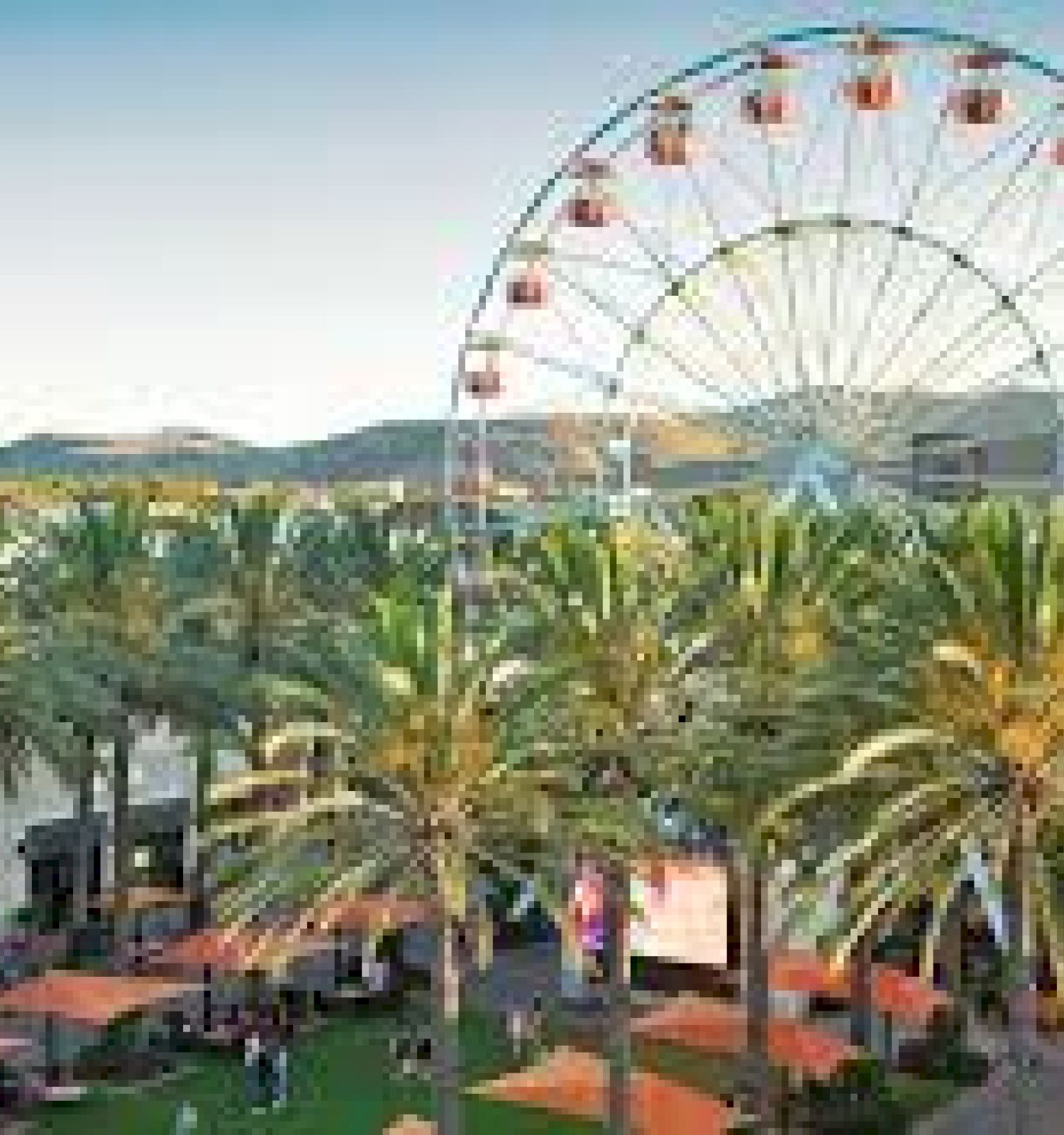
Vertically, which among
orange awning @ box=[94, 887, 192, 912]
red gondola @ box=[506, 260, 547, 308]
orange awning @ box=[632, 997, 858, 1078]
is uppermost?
red gondola @ box=[506, 260, 547, 308]

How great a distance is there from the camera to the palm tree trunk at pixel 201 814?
52875 millimetres

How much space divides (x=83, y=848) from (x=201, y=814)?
139 inches

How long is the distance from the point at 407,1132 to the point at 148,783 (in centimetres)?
3085

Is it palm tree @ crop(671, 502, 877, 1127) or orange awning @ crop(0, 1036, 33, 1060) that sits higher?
palm tree @ crop(671, 502, 877, 1127)

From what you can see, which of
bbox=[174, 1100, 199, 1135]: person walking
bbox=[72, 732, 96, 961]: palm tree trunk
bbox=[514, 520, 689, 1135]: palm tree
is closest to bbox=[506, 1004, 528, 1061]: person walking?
bbox=[174, 1100, 199, 1135]: person walking

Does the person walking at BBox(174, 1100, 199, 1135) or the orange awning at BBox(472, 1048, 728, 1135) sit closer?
the orange awning at BBox(472, 1048, 728, 1135)

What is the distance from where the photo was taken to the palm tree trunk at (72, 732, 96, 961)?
4947 cm

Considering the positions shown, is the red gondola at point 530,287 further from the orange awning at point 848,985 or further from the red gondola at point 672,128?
the orange awning at point 848,985

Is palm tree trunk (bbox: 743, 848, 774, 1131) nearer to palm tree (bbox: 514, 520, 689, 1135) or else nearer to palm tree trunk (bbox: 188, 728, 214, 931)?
palm tree (bbox: 514, 520, 689, 1135)

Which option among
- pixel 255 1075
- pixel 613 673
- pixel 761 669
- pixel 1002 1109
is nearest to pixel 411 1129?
pixel 613 673

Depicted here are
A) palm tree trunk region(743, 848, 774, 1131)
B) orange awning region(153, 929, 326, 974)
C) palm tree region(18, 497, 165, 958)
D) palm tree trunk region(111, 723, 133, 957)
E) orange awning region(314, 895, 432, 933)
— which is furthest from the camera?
palm tree trunk region(111, 723, 133, 957)

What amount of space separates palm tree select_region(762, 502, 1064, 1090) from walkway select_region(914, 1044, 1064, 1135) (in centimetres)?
849

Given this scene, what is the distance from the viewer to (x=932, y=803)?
27359 mm

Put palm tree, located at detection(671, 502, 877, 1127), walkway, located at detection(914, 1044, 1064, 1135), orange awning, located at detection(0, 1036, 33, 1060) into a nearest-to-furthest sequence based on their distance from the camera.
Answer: palm tree, located at detection(671, 502, 877, 1127) < walkway, located at detection(914, 1044, 1064, 1135) < orange awning, located at detection(0, 1036, 33, 1060)
